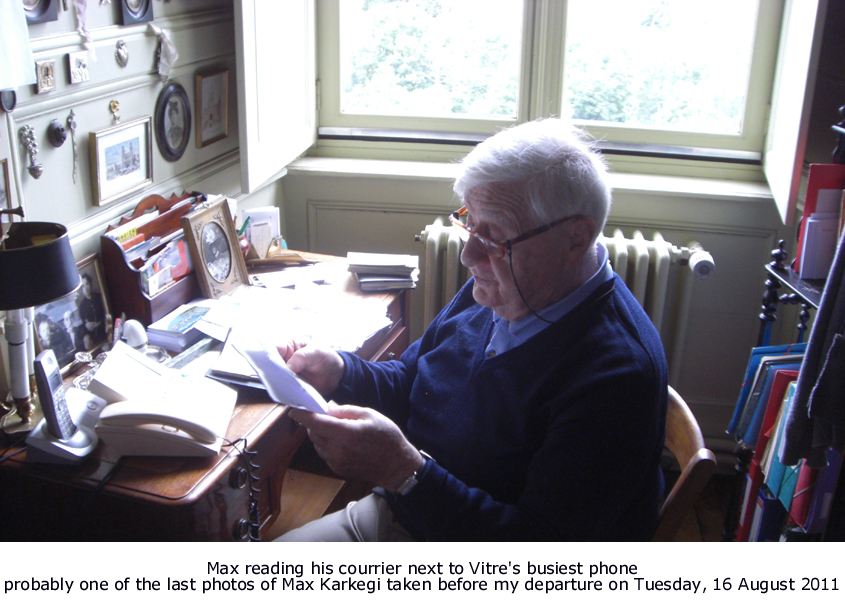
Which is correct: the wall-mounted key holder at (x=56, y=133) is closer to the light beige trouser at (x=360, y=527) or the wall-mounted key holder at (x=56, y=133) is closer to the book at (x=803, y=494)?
the light beige trouser at (x=360, y=527)

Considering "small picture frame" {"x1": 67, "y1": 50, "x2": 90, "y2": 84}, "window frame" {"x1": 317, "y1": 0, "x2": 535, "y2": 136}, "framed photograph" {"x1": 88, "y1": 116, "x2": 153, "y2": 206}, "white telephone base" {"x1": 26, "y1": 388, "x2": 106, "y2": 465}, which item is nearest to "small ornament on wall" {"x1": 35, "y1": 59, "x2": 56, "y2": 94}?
"small picture frame" {"x1": 67, "y1": 50, "x2": 90, "y2": 84}

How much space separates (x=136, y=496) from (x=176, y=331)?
52cm

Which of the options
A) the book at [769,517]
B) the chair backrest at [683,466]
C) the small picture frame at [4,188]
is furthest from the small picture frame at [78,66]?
the book at [769,517]

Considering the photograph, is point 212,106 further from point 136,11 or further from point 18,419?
point 18,419

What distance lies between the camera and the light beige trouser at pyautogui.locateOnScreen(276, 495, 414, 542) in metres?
1.37

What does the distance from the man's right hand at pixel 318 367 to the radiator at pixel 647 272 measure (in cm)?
96

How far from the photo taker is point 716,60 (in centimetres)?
247

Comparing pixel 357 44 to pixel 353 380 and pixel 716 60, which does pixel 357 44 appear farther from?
pixel 353 380

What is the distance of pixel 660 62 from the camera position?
2494mm

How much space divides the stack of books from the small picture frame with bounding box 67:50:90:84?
82 cm

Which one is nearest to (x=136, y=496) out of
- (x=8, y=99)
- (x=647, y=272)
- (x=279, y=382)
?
(x=279, y=382)

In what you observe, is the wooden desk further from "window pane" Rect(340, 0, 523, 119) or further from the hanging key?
"window pane" Rect(340, 0, 523, 119)
